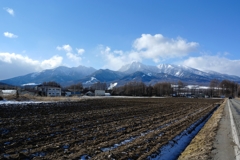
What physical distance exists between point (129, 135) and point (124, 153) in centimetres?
317

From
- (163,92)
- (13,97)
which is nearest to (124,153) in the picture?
(13,97)

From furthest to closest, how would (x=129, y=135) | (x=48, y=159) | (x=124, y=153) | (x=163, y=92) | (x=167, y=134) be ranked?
(x=163, y=92) < (x=167, y=134) < (x=129, y=135) < (x=124, y=153) < (x=48, y=159)

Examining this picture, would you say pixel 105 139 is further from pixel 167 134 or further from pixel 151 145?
pixel 167 134

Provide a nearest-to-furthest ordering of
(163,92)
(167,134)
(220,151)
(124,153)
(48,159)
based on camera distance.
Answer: (48,159) → (124,153) → (220,151) → (167,134) → (163,92)

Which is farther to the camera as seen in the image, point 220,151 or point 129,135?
point 129,135

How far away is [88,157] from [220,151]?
18.7 feet

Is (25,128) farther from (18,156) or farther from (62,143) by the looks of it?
(18,156)

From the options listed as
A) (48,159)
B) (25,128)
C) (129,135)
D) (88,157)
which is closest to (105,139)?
(129,135)

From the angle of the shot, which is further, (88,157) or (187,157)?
(187,157)

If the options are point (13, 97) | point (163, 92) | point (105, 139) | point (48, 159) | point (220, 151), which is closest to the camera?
point (48, 159)

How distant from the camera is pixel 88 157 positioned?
7137 millimetres

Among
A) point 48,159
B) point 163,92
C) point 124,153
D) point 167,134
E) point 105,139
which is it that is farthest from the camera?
point 163,92

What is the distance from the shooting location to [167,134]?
11523 mm

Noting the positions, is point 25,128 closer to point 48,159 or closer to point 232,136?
point 48,159
